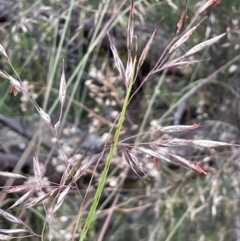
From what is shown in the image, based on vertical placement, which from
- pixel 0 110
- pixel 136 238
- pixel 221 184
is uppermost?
pixel 0 110

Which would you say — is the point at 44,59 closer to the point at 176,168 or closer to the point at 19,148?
the point at 19,148

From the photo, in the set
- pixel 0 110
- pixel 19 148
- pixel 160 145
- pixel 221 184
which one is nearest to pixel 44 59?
pixel 0 110

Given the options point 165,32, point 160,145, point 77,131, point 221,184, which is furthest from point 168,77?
point 160,145

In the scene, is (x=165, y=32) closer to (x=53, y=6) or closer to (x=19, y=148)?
(x=53, y=6)

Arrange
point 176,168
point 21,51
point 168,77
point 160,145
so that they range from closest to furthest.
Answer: point 160,145, point 176,168, point 21,51, point 168,77

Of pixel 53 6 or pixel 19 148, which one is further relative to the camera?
pixel 53 6

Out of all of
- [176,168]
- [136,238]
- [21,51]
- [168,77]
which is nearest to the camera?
[136,238]

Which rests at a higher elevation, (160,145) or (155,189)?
(160,145)
